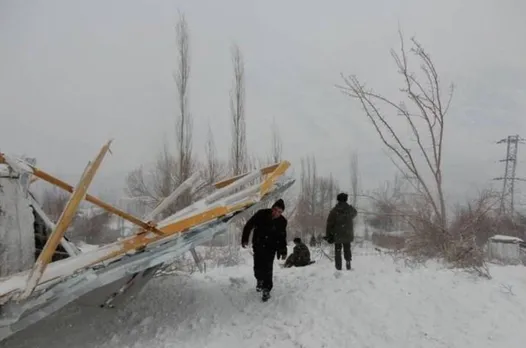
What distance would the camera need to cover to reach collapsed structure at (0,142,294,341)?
502 cm

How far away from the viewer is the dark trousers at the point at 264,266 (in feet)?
23.8

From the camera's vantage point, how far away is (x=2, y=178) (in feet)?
20.2

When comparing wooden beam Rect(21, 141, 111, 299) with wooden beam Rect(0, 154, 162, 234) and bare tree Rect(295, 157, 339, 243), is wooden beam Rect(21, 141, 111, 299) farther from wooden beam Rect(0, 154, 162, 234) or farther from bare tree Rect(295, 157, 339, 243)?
bare tree Rect(295, 157, 339, 243)

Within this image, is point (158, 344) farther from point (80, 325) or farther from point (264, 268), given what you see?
point (264, 268)

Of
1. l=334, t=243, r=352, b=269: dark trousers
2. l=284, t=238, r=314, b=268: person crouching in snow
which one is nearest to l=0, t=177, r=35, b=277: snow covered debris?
l=334, t=243, r=352, b=269: dark trousers

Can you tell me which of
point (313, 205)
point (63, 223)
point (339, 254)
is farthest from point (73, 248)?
point (313, 205)

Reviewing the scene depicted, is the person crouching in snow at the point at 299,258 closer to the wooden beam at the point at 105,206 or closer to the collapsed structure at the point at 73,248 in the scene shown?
the collapsed structure at the point at 73,248

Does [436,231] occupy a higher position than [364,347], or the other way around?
[436,231]

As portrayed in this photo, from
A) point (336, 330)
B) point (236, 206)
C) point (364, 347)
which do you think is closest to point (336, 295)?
point (336, 330)

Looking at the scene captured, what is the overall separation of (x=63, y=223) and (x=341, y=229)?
5350 millimetres

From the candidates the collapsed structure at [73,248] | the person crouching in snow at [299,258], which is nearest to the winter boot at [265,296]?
the collapsed structure at [73,248]

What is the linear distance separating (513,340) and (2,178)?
6838 millimetres

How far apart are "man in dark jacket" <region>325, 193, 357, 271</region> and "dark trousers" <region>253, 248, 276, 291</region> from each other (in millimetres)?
1777

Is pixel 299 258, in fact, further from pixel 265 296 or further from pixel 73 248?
pixel 73 248
